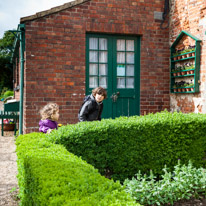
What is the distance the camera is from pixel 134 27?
322 inches

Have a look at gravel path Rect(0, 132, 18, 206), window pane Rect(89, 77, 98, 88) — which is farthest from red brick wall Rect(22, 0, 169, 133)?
gravel path Rect(0, 132, 18, 206)

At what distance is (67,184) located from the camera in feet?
7.27

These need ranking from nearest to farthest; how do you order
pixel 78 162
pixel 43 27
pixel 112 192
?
pixel 112 192 < pixel 78 162 < pixel 43 27

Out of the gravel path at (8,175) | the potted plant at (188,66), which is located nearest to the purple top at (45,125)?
the gravel path at (8,175)

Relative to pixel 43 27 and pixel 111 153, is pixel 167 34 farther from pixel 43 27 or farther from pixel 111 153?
pixel 111 153

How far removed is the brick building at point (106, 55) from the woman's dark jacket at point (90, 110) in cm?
230

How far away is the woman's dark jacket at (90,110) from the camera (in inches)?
213

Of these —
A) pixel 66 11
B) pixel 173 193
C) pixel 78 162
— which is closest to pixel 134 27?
pixel 66 11

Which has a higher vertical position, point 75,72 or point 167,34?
point 167,34

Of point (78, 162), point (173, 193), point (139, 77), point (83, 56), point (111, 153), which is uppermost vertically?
point (83, 56)

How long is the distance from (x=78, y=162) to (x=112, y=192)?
848mm

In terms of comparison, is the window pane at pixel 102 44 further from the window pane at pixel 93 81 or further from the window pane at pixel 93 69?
the window pane at pixel 93 81

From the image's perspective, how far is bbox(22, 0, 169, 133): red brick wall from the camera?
746 centimetres

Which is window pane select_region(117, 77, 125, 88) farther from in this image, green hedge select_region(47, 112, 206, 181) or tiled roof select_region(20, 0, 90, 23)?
green hedge select_region(47, 112, 206, 181)
